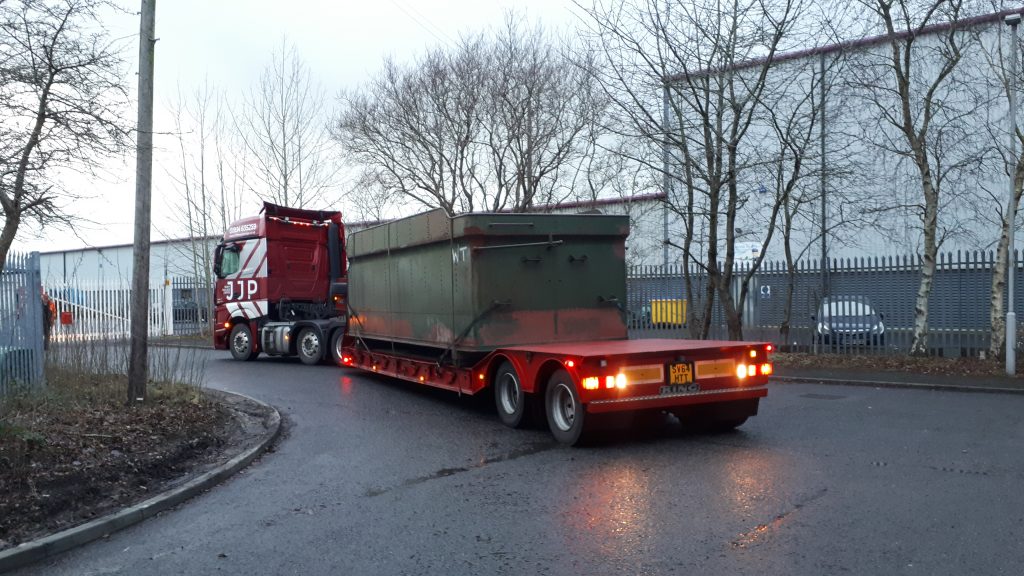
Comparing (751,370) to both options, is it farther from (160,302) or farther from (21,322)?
(160,302)

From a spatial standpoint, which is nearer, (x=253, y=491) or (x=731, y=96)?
(x=253, y=491)

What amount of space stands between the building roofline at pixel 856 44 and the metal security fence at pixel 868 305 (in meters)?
4.77

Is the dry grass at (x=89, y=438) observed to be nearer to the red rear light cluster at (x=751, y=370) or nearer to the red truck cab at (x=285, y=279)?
the red rear light cluster at (x=751, y=370)

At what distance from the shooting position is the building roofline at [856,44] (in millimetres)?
15586

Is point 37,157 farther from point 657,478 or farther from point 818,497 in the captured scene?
point 818,497

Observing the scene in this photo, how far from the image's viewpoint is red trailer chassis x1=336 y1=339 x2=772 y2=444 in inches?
323

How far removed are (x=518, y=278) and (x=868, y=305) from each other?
1141 centimetres

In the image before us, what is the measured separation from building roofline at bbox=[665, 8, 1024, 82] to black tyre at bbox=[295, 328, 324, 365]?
32.4 feet

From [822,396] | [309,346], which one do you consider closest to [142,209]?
[309,346]

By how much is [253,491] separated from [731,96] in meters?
12.8

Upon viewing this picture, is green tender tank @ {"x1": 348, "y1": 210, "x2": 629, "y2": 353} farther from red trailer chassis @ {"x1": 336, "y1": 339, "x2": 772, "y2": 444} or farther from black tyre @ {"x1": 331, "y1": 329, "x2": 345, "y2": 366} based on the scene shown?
black tyre @ {"x1": 331, "y1": 329, "x2": 345, "y2": 366}

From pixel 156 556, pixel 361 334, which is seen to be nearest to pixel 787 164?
pixel 361 334

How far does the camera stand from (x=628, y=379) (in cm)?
827

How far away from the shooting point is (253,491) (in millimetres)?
7137
